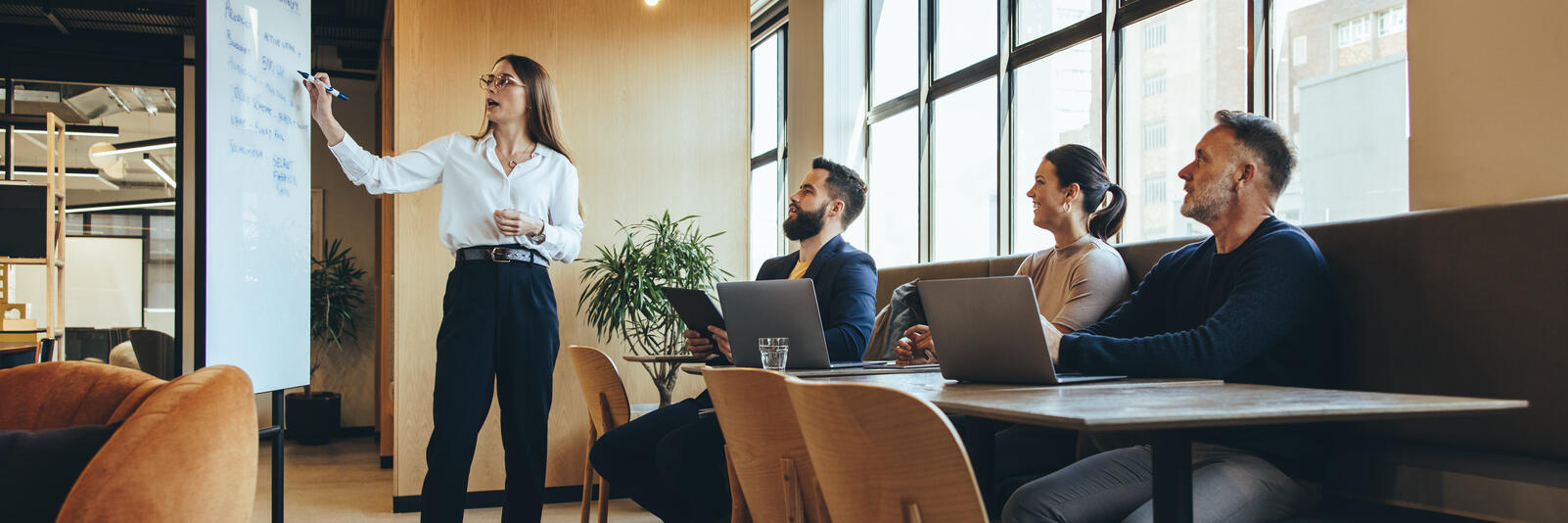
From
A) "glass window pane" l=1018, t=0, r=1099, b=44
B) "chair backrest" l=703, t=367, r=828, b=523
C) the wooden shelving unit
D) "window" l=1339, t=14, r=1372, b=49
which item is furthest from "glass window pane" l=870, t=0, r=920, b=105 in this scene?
the wooden shelving unit

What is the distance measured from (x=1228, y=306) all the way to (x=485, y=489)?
345 cm

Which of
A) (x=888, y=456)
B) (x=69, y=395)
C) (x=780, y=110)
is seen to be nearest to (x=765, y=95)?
(x=780, y=110)

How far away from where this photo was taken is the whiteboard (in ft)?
7.26

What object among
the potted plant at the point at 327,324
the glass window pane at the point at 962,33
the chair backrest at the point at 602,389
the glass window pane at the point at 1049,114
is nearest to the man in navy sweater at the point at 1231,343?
the chair backrest at the point at 602,389

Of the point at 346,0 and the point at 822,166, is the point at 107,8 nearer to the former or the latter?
the point at 346,0

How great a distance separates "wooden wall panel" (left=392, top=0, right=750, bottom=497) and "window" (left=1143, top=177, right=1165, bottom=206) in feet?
6.41

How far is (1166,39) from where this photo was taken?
378cm

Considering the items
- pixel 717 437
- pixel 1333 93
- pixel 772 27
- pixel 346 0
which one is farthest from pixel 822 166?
pixel 346 0

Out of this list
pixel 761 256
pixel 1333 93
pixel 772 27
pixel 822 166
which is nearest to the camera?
pixel 1333 93

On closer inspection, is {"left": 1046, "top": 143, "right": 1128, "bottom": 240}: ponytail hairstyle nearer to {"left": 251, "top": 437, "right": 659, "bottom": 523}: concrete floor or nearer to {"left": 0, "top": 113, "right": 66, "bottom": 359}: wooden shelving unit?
{"left": 251, "top": 437, "right": 659, "bottom": 523}: concrete floor

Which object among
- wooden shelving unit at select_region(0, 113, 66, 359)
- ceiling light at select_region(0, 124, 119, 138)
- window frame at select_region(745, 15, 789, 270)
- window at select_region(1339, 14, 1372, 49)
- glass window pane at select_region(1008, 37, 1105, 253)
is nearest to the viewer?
window at select_region(1339, 14, 1372, 49)

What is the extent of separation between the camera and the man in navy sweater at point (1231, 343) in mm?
Result: 1713

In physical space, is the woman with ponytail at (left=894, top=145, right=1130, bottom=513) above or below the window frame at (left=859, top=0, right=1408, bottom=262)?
below

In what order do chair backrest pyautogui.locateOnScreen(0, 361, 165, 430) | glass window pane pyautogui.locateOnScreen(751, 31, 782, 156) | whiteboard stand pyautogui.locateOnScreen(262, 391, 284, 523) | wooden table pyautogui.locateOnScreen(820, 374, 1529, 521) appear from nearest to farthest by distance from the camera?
wooden table pyautogui.locateOnScreen(820, 374, 1529, 521), chair backrest pyautogui.locateOnScreen(0, 361, 165, 430), whiteboard stand pyautogui.locateOnScreen(262, 391, 284, 523), glass window pane pyautogui.locateOnScreen(751, 31, 782, 156)
